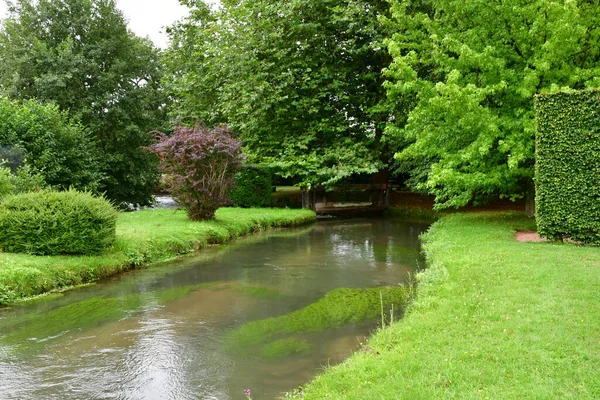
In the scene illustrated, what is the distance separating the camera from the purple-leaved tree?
1359 centimetres

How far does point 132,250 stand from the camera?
33.0 ft

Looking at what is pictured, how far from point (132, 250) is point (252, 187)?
10.3 meters

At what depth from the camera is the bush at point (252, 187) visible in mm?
19938

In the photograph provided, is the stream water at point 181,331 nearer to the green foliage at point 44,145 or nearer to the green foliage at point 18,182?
the green foliage at point 18,182

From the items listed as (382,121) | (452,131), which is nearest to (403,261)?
(452,131)

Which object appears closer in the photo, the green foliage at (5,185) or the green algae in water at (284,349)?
the green algae in water at (284,349)

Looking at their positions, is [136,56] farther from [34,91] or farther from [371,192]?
[371,192]

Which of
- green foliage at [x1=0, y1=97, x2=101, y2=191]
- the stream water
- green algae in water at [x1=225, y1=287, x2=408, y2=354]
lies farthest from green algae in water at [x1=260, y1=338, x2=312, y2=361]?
green foliage at [x1=0, y1=97, x2=101, y2=191]

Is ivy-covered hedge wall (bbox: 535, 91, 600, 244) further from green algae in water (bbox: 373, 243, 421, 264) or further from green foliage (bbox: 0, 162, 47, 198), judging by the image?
green foliage (bbox: 0, 162, 47, 198)

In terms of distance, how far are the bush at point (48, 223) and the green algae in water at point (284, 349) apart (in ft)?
17.3

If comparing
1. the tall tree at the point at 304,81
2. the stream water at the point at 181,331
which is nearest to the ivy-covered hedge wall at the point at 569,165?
the stream water at the point at 181,331

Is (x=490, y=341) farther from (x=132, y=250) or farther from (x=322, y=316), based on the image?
(x=132, y=250)

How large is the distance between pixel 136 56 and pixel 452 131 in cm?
2008

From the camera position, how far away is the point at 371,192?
2320 centimetres
